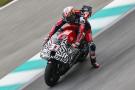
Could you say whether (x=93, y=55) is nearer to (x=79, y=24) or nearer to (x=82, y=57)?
(x=82, y=57)

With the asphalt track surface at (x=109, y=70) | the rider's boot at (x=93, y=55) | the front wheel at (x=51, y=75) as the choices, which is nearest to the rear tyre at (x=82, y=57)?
the asphalt track surface at (x=109, y=70)

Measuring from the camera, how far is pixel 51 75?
12.3 meters

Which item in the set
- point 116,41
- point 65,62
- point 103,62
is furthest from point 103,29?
point 65,62

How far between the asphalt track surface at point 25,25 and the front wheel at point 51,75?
2.33m

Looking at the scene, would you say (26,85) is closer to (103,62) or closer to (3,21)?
(103,62)

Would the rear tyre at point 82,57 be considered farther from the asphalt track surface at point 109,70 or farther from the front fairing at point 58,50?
the front fairing at point 58,50

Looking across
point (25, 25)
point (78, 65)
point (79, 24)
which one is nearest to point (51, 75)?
point (78, 65)

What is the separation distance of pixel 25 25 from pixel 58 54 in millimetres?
5664

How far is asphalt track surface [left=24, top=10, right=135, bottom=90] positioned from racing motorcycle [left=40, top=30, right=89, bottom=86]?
316 millimetres

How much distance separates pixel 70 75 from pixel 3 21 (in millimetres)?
6308

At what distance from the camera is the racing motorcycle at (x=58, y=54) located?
1220cm

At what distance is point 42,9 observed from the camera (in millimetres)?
18781

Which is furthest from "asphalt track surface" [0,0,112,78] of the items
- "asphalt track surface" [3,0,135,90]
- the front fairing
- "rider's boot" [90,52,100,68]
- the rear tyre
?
"rider's boot" [90,52,100,68]

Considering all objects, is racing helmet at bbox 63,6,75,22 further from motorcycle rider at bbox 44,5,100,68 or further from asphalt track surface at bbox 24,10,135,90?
asphalt track surface at bbox 24,10,135,90
